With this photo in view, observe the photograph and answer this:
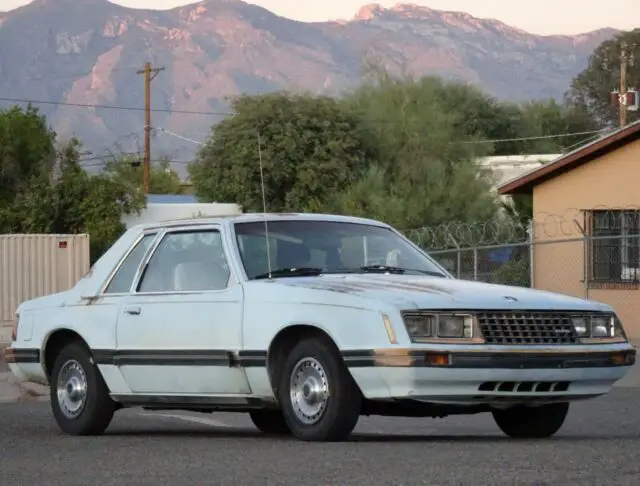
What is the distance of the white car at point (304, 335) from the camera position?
10344mm

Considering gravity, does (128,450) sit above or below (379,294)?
below

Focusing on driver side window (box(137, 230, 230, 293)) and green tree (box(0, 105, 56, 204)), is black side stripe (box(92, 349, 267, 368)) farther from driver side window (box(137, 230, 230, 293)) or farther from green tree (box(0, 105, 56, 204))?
green tree (box(0, 105, 56, 204))

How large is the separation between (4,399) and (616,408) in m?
6.34

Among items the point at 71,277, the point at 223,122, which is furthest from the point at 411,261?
the point at 223,122

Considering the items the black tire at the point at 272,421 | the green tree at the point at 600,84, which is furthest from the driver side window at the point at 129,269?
the green tree at the point at 600,84

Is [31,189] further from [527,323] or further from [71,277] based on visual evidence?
[527,323]

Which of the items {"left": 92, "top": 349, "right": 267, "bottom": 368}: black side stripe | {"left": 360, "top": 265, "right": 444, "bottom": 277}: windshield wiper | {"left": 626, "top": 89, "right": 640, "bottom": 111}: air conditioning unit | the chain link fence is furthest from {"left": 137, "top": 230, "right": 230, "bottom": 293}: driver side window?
{"left": 626, "top": 89, "right": 640, "bottom": 111}: air conditioning unit

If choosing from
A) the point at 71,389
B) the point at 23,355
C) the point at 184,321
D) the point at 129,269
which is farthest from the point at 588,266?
the point at 184,321

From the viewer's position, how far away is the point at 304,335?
1083 cm

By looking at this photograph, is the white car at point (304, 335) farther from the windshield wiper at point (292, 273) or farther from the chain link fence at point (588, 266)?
the chain link fence at point (588, 266)

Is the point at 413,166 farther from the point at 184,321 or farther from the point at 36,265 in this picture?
the point at 184,321

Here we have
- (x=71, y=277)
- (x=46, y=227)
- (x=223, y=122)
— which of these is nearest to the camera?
(x=71, y=277)

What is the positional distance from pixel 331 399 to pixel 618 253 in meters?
20.2

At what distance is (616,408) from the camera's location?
1584 cm
